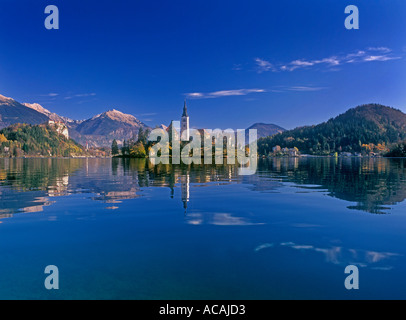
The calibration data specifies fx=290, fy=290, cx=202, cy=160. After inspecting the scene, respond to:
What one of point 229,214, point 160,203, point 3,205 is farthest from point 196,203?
point 3,205

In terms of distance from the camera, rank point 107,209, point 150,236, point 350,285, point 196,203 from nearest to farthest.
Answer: point 350,285 → point 150,236 → point 107,209 → point 196,203

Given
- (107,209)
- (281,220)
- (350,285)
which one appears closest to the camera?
Result: (350,285)

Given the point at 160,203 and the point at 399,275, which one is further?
the point at 160,203

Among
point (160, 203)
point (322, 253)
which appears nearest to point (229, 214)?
point (160, 203)

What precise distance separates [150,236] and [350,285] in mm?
9294

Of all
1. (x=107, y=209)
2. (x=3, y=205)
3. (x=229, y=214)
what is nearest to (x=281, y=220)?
(x=229, y=214)
